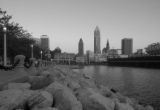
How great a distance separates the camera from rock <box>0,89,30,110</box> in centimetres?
459

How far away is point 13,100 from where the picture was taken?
4.79 meters

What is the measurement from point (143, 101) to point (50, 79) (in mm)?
9165

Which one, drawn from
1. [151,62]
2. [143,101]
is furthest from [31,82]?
[151,62]

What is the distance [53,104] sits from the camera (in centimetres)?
521

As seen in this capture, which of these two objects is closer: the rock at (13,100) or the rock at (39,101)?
the rock at (13,100)

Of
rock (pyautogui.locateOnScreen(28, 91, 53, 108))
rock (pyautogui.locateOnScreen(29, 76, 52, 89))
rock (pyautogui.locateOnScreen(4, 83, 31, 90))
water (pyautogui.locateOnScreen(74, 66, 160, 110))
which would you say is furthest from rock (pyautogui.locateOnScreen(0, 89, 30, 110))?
water (pyautogui.locateOnScreen(74, 66, 160, 110))

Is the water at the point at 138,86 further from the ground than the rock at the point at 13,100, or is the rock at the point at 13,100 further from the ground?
the rock at the point at 13,100

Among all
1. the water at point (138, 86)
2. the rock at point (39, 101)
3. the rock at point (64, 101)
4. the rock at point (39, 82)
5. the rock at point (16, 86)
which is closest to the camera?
the rock at point (39, 101)

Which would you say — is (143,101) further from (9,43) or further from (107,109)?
(9,43)

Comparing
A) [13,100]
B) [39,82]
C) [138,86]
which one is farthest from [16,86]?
[138,86]

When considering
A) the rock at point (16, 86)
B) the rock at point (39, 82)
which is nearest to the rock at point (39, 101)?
the rock at point (16, 86)

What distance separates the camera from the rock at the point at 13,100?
4.59 m

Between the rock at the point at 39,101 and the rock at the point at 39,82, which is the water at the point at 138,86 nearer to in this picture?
the rock at the point at 39,82

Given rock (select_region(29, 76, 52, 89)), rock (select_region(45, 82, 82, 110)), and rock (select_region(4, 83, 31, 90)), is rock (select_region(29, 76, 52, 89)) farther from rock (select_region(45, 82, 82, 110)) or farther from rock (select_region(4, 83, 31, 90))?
rock (select_region(45, 82, 82, 110))
